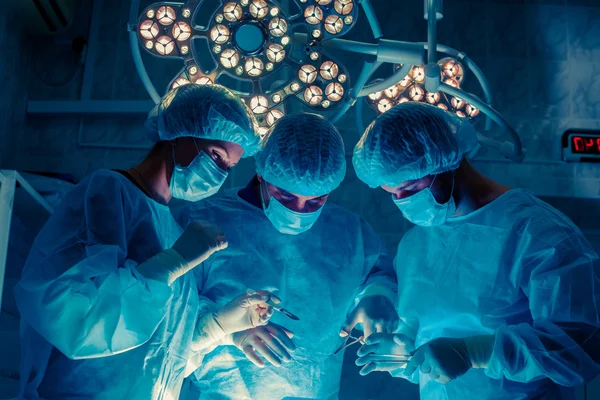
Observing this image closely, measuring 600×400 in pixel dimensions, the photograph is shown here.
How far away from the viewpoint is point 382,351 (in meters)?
2.31

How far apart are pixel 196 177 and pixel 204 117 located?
20 cm

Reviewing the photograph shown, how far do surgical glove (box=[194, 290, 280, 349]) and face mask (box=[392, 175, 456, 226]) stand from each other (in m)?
0.54

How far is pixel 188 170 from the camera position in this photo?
2.16 m

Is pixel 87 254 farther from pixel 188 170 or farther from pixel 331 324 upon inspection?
pixel 331 324

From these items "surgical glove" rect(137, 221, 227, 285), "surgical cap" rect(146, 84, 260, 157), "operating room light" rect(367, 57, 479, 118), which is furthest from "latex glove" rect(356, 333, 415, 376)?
"operating room light" rect(367, 57, 479, 118)

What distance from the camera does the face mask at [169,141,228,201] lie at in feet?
7.12

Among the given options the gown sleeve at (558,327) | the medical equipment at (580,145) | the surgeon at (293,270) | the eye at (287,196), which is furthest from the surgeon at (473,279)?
the medical equipment at (580,145)

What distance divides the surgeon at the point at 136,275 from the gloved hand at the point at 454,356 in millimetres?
545

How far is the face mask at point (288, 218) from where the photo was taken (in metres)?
2.34

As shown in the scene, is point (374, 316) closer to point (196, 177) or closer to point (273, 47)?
point (196, 177)

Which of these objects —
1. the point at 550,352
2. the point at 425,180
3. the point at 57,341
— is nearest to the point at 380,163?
the point at 425,180

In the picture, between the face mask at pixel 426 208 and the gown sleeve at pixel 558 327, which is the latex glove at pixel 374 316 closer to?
the face mask at pixel 426 208

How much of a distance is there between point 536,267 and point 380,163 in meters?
0.58

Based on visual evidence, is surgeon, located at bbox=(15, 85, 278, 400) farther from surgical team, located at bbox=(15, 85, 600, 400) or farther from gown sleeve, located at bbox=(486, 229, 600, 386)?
gown sleeve, located at bbox=(486, 229, 600, 386)
